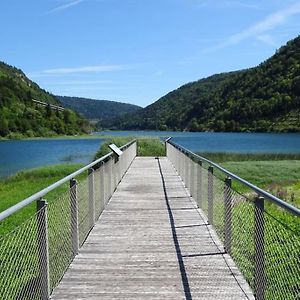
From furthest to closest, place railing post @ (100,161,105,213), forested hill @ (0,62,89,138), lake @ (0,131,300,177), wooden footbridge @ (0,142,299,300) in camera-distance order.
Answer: forested hill @ (0,62,89,138) < lake @ (0,131,300,177) < railing post @ (100,161,105,213) < wooden footbridge @ (0,142,299,300)

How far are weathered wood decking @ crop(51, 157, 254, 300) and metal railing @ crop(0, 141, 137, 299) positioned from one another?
0.57ft

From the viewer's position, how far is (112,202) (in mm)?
10227

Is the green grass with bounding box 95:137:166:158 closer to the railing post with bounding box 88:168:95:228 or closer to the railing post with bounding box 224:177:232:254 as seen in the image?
the railing post with bounding box 88:168:95:228

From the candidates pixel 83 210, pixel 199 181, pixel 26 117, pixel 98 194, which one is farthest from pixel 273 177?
pixel 26 117

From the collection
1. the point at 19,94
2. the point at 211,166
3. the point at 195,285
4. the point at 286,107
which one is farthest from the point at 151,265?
the point at 19,94

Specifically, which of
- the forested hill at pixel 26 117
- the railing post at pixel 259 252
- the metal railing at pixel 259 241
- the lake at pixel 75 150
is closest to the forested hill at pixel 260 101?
the forested hill at pixel 26 117

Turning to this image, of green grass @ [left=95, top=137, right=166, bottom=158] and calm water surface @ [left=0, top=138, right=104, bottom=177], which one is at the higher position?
green grass @ [left=95, top=137, right=166, bottom=158]

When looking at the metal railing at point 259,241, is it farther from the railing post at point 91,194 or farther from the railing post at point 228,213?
the railing post at point 91,194

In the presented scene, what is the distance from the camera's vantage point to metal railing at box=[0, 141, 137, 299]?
4402 mm

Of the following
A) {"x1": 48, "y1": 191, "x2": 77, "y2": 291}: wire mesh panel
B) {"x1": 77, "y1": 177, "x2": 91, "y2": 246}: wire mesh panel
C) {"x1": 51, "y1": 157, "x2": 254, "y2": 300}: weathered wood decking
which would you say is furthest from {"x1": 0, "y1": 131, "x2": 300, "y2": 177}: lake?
{"x1": 48, "y1": 191, "x2": 77, "y2": 291}: wire mesh panel

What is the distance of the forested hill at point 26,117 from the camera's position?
125062 mm

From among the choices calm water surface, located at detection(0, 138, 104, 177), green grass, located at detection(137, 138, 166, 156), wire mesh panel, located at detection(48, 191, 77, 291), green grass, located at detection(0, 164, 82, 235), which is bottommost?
calm water surface, located at detection(0, 138, 104, 177)

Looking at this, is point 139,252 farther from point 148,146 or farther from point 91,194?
point 148,146

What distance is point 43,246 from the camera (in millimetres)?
4445
